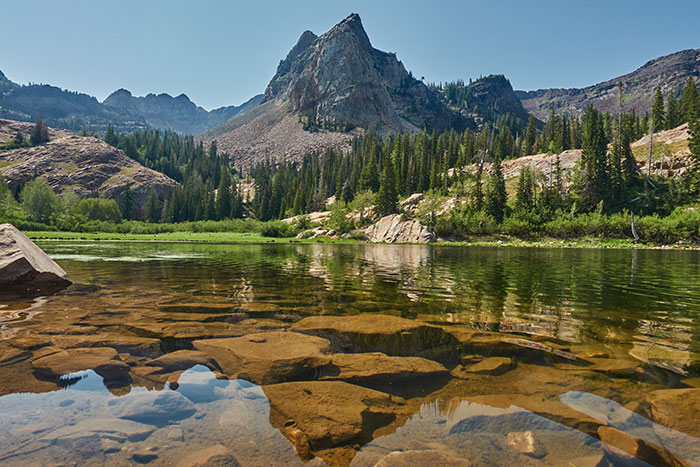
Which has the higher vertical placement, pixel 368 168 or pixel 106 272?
pixel 368 168

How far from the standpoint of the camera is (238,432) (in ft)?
13.2

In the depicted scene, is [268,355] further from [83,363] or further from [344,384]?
[83,363]

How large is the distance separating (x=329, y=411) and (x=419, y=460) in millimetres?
1496

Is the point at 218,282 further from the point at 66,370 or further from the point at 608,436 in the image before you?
the point at 608,436

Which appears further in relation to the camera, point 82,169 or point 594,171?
point 82,169

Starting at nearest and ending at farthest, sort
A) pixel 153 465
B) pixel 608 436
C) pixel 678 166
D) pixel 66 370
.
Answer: pixel 153 465 → pixel 608 436 → pixel 66 370 → pixel 678 166

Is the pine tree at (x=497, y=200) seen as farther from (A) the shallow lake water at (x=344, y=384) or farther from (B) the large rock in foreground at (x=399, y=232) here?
(A) the shallow lake water at (x=344, y=384)

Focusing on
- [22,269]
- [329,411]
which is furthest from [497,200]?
[329,411]

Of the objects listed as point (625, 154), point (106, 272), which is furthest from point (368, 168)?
point (106, 272)

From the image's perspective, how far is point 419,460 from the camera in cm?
342

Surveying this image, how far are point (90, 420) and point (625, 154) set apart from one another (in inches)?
4500

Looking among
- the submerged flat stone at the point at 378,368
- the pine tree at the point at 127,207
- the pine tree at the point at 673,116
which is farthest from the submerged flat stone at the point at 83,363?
the pine tree at the point at 673,116

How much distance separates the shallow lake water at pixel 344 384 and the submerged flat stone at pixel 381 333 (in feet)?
0.19

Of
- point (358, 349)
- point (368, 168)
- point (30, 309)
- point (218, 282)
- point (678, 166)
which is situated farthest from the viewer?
point (368, 168)
